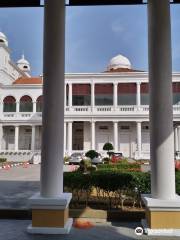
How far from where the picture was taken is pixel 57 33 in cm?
652

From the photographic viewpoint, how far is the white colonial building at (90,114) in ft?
138

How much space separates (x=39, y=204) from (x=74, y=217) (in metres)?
1.67

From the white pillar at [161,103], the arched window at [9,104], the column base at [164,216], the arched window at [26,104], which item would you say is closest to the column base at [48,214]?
the column base at [164,216]

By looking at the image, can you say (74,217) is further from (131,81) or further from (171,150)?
(131,81)

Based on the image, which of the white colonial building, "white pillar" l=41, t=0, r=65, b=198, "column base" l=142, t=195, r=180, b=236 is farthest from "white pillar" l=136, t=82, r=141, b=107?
"column base" l=142, t=195, r=180, b=236

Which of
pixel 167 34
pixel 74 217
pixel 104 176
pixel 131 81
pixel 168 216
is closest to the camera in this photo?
pixel 168 216

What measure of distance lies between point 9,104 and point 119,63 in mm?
18922

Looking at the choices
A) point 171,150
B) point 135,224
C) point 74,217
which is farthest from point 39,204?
Answer: point 171,150

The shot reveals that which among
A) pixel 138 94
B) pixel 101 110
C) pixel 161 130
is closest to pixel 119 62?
pixel 138 94

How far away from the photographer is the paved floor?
5.74 meters

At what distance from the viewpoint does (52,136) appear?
6.32 meters

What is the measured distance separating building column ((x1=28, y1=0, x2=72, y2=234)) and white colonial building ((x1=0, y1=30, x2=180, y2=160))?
115 feet

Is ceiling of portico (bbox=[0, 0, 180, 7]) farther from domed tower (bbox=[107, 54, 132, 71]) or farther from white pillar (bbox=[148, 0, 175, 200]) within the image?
domed tower (bbox=[107, 54, 132, 71])

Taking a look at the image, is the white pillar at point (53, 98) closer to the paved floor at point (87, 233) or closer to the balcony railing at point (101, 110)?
the paved floor at point (87, 233)
